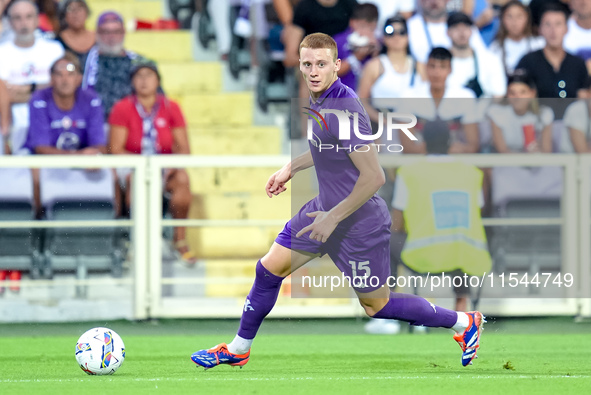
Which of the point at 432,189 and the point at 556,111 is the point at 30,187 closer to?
Answer: the point at 432,189

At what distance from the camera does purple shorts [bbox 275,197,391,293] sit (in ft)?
19.7

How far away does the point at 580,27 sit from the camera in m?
11.3

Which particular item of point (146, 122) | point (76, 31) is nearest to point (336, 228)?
point (146, 122)

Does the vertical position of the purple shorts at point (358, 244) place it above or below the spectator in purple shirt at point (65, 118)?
below

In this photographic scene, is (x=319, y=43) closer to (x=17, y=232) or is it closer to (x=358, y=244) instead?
(x=358, y=244)

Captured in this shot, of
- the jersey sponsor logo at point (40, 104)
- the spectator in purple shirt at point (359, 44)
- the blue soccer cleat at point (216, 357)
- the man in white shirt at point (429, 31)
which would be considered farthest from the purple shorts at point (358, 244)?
the man in white shirt at point (429, 31)

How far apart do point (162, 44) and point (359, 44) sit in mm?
2738

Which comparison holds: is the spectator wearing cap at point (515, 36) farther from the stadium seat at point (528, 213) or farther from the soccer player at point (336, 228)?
the soccer player at point (336, 228)

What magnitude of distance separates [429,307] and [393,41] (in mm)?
4328

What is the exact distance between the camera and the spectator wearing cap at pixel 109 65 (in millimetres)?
10562

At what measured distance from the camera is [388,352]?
7695mm

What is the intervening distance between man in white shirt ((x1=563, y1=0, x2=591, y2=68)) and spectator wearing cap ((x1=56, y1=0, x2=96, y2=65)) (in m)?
4.89

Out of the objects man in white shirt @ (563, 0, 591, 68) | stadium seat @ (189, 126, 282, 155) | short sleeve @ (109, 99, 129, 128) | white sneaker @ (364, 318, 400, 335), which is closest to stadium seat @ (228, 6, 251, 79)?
stadium seat @ (189, 126, 282, 155)

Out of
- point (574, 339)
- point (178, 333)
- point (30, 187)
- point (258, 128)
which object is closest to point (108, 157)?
point (30, 187)
